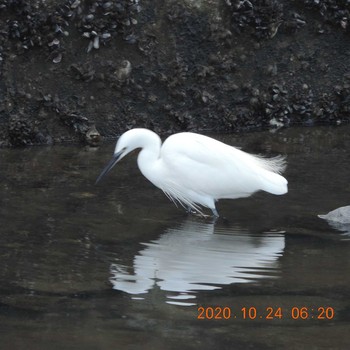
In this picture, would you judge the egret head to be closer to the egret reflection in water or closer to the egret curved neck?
the egret curved neck

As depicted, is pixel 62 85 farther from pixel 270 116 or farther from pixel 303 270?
pixel 303 270

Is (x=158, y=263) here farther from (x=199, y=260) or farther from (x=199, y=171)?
(x=199, y=171)

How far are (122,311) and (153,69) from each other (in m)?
5.98

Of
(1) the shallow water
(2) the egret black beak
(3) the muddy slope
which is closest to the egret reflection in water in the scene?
(1) the shallow water

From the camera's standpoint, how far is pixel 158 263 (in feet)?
23.5

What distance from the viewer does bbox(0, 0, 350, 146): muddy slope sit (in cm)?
1097

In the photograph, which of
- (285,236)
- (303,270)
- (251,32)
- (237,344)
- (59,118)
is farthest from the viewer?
(251,32)

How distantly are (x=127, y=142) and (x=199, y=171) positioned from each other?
0.71m

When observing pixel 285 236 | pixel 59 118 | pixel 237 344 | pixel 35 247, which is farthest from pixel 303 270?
pixel 59 118

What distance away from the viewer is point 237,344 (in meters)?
5.57
